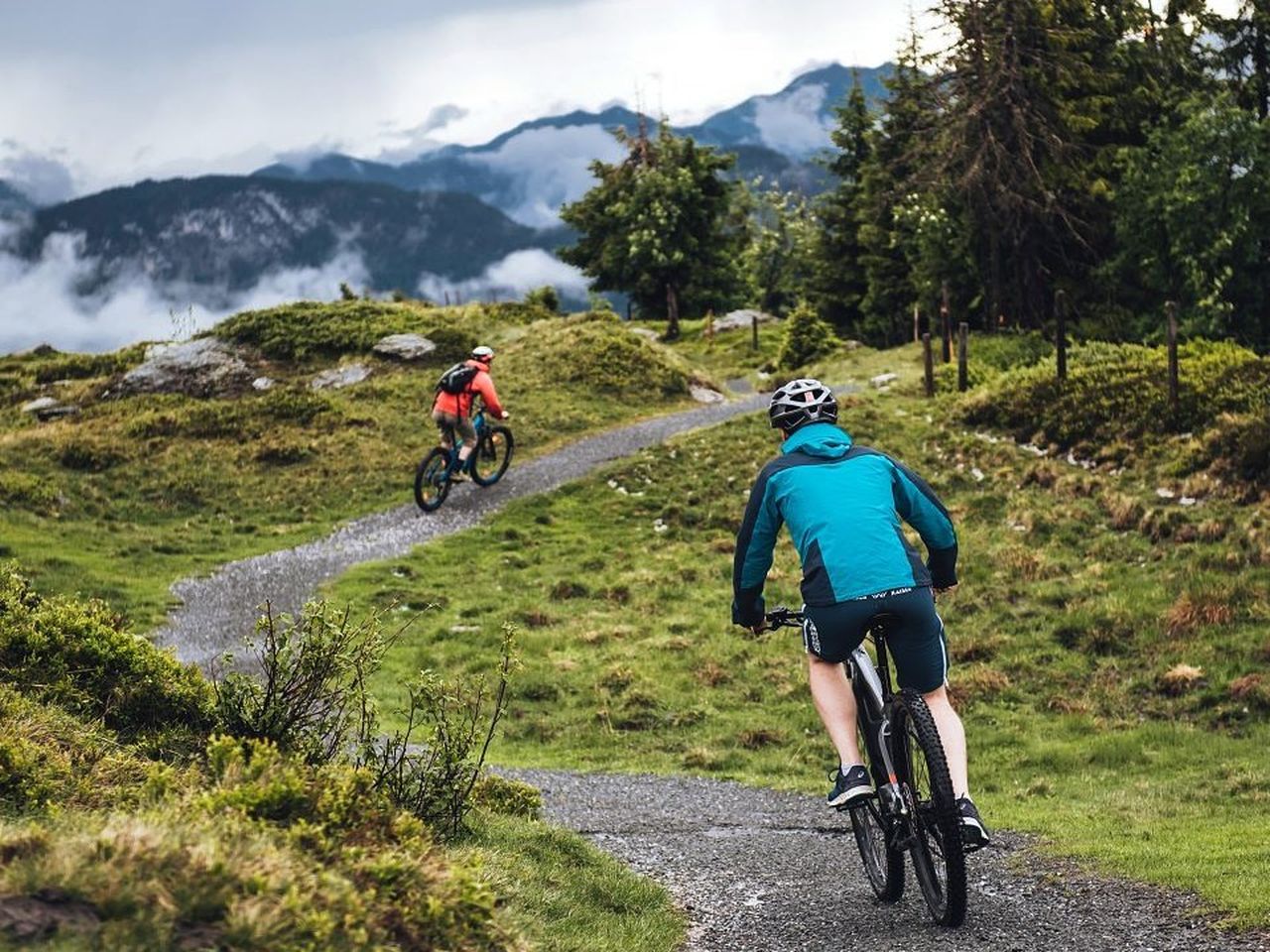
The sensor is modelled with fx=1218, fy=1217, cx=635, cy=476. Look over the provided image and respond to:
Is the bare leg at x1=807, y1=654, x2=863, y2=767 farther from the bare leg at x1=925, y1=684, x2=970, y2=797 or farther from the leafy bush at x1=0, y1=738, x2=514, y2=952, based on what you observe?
the leafy bush at x1=0, y1=738, x2=514, y2=952

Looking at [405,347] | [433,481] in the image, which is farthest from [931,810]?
[405,347]

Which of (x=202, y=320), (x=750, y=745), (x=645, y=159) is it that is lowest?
(x=750, y=745)

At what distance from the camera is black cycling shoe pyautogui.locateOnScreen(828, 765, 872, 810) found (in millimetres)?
6941

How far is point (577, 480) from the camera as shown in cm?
3095

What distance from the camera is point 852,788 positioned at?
22.9 feet

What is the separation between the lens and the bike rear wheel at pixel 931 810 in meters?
6.24

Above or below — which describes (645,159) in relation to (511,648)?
above

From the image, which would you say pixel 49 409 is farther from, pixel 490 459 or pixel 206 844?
pixel 206 844

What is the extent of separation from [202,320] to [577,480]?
88.1 feet

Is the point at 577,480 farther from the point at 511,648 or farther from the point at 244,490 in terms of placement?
the point at 511,648

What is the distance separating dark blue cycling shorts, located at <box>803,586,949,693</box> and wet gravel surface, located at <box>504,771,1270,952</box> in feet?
4.65

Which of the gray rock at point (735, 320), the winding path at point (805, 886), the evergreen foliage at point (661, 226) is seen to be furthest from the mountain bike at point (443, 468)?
the gray rock at point (735, 320)

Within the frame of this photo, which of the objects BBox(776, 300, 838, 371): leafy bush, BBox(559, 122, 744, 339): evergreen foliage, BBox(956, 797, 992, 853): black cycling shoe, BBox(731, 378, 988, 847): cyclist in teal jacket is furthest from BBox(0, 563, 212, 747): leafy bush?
BBox(559, 122, 744, 339): evergreen foliage

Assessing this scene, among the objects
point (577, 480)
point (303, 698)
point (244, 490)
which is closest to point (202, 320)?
point (244, 490)
